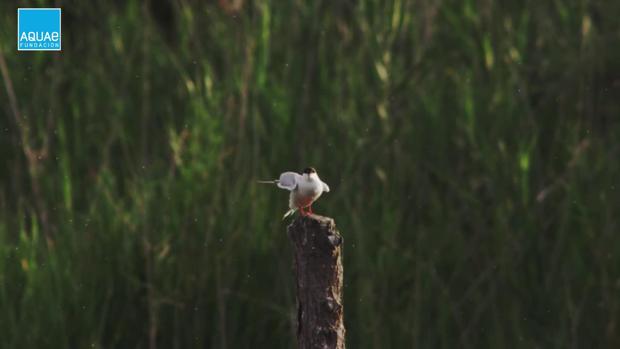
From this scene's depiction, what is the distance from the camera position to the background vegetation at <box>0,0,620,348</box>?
276 cm

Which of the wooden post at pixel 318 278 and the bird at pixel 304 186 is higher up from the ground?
the bird at pixel 304 186

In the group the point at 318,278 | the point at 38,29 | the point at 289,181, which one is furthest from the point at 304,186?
the point at 38,29

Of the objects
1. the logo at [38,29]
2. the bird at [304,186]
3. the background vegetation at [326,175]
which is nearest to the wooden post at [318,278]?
the bird at [304,186]

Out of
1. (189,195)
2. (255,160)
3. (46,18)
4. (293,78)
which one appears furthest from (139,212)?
(46,18)

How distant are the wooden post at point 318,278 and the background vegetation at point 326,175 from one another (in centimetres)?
80

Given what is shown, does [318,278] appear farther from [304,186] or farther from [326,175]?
[326,175]

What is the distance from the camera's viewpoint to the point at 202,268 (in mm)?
2758

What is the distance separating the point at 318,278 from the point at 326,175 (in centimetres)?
129

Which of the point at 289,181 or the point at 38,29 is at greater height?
the point at 38,29

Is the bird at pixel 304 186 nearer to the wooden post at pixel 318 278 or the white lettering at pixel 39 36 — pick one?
the wooden post at pixel 318 278

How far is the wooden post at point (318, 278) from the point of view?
5.87 ft

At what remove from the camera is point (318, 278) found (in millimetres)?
1791

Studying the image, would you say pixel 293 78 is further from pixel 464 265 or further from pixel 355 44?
pixel 464 265

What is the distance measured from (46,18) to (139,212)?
1.07 m
